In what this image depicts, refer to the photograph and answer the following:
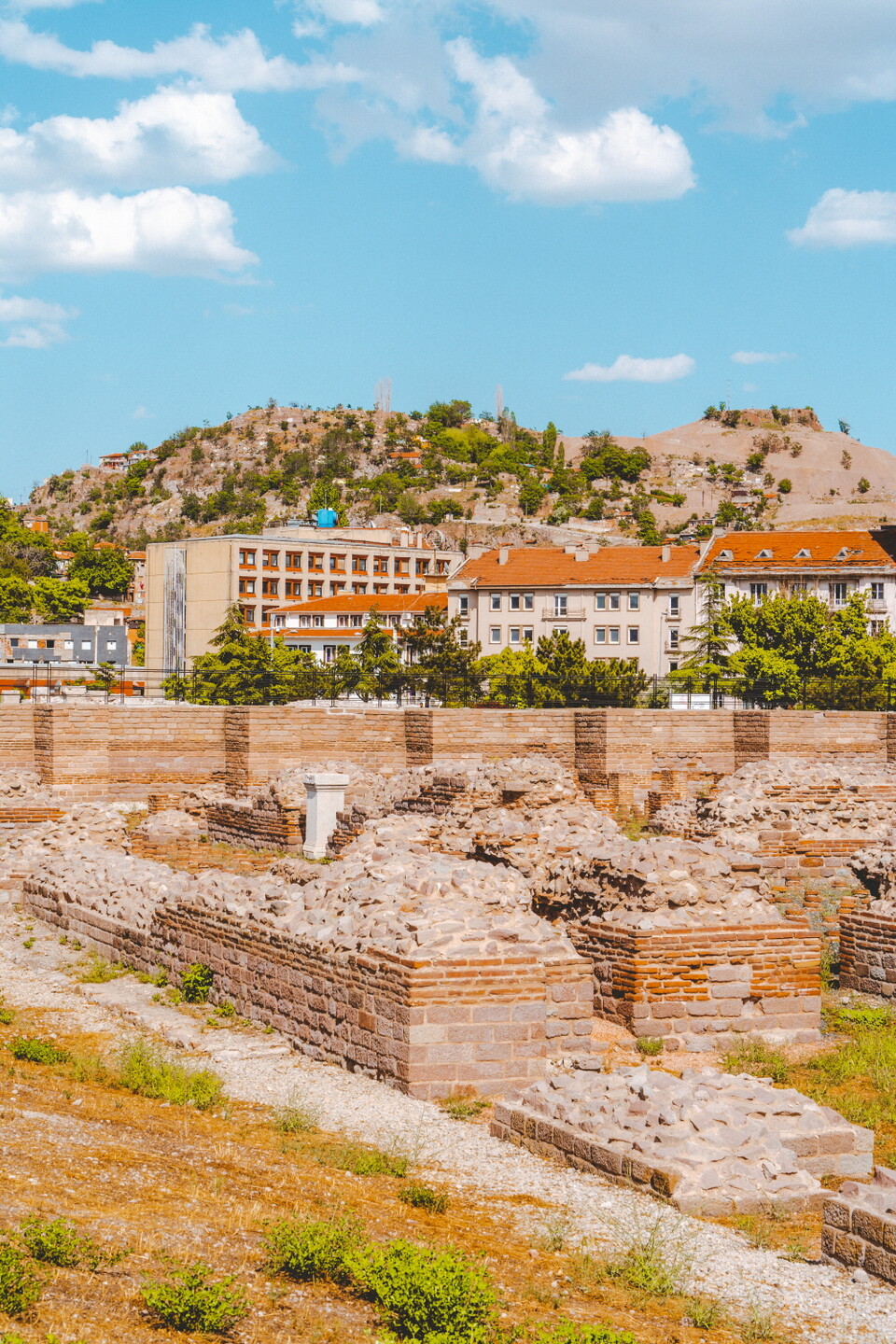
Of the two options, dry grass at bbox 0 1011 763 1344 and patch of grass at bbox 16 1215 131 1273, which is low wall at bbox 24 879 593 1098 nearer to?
dry grass at bbox 0 1011 763 1344

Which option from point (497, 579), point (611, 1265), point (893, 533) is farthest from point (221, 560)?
point (611, 1265)

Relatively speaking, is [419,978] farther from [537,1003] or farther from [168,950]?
[168,950]

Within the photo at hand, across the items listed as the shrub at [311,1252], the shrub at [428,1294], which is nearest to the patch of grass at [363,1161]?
the shrub at [311,1252]

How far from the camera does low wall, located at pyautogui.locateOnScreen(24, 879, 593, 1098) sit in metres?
8.32

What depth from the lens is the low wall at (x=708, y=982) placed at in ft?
32.8

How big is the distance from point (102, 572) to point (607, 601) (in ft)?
247

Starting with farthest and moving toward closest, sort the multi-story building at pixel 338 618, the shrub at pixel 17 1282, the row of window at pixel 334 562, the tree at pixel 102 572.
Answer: the tree at pixel 102 572 → the row of window at pixel 334 562 → the multi-story building at pixel 338 618 → the shrub at pixel 17 1282

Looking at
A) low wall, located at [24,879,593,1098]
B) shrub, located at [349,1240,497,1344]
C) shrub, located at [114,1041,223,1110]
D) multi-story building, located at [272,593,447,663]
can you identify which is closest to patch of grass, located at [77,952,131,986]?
low wall, located at [24,879,593,1098]

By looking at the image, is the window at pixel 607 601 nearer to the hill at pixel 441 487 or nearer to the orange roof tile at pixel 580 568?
the orange roof tile at pixel 580 568

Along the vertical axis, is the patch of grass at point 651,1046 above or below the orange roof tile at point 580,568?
below

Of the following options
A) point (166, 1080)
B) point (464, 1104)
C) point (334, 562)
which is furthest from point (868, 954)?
point (334, 562)

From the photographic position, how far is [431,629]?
6944 centimetres

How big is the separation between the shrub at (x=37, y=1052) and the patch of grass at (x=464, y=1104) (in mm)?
2483

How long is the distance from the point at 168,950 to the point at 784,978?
4995 millimetres
